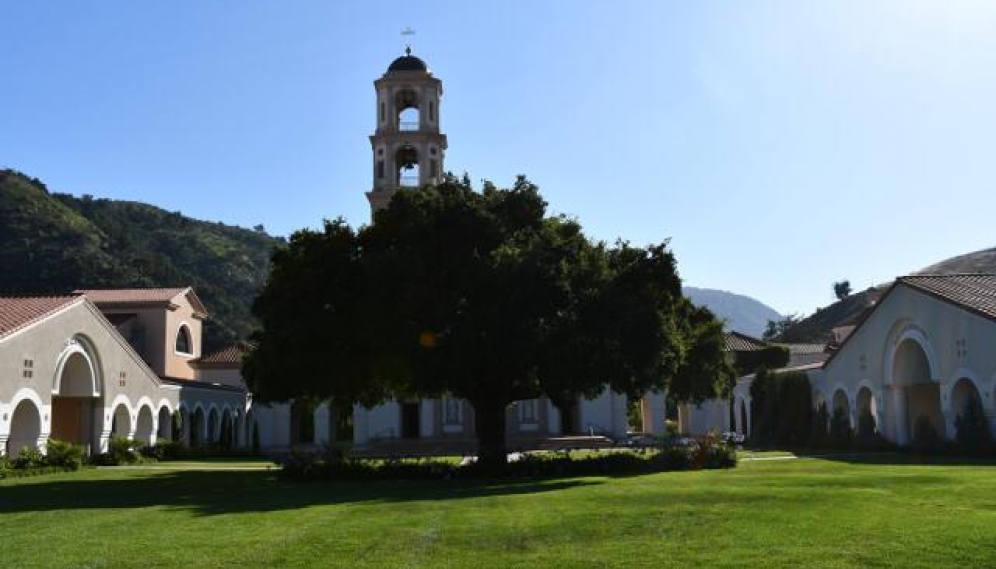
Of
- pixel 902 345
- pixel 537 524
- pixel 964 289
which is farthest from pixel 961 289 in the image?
pixel 537 524

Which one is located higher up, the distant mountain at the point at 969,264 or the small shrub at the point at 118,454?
the distant mountain at the point at 969,264

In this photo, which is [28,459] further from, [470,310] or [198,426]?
[198,426]

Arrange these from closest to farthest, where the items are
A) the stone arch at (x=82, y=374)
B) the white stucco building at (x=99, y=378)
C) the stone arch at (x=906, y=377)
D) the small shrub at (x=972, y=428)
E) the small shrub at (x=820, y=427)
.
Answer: the small shrub at (x=972, y=428)
the white stucco building at (x=99, y=378)
the stone arch at (x=906, y=377)
the stone arch at (x=82, y=374)
the small shrub at (x=820, y=427)

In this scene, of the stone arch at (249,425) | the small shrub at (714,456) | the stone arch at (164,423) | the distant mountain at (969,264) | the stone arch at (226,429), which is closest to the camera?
the small shrub at (714,456)

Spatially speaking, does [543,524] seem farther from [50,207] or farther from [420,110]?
[50,207]

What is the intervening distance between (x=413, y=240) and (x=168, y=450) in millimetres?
21777

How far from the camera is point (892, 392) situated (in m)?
36.8

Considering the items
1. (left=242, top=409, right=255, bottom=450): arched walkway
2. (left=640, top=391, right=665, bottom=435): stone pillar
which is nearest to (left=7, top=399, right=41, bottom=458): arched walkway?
(left=242, top=409, right=255, bottom=450): arched walkway

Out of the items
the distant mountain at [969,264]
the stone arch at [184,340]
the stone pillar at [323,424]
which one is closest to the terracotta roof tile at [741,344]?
the stone pillar at [323,424]

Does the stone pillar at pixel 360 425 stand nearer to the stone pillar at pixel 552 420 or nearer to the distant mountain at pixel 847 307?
the stone pillar at pixel 552 420

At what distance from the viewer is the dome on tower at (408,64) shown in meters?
52.6

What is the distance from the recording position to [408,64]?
173 feet

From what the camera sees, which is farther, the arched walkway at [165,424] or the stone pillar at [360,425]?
the stone pillar at [360,425]

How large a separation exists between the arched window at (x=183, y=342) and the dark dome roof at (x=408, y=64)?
833 inches
